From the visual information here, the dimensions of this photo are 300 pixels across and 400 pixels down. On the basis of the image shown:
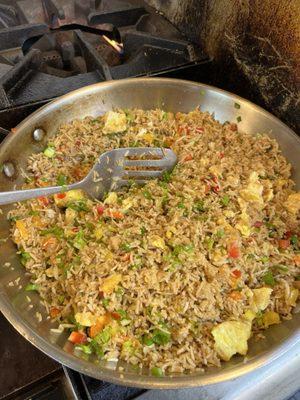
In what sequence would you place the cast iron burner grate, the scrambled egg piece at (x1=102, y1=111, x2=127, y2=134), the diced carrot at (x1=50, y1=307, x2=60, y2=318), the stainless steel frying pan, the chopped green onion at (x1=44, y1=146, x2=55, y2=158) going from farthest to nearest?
the cast iron burner grate, the scrambled egg piece at (x1=102, y1=111, x2=127, y2=134), the chopped green onion at (x1=44, y1=146, x2=55, y2=158), the diced carrot at (x1=50, y1=307, x2=60, y2=318), the stainless steel frying pan

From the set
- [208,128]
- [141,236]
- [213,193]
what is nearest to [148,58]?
[208,128]

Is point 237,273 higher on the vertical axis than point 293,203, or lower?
lower

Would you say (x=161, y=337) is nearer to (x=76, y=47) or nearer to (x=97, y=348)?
(x=97, y=348)

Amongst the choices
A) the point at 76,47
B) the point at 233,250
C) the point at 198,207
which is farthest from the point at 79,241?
the point at 76,47

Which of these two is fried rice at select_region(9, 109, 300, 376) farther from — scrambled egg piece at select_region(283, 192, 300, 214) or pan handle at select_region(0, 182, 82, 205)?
pan handle at select_region(0, 182, 82, 205)

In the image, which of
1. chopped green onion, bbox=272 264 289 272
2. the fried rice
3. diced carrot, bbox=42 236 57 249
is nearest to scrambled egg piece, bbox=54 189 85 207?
the fried rice

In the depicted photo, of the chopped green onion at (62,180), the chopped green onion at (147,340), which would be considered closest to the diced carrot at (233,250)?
the chopped green onion at (147,340)

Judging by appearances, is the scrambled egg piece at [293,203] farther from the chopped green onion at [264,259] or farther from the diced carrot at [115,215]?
the diced carrot at [115,215]

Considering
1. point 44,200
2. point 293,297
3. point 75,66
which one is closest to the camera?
point 293,297
